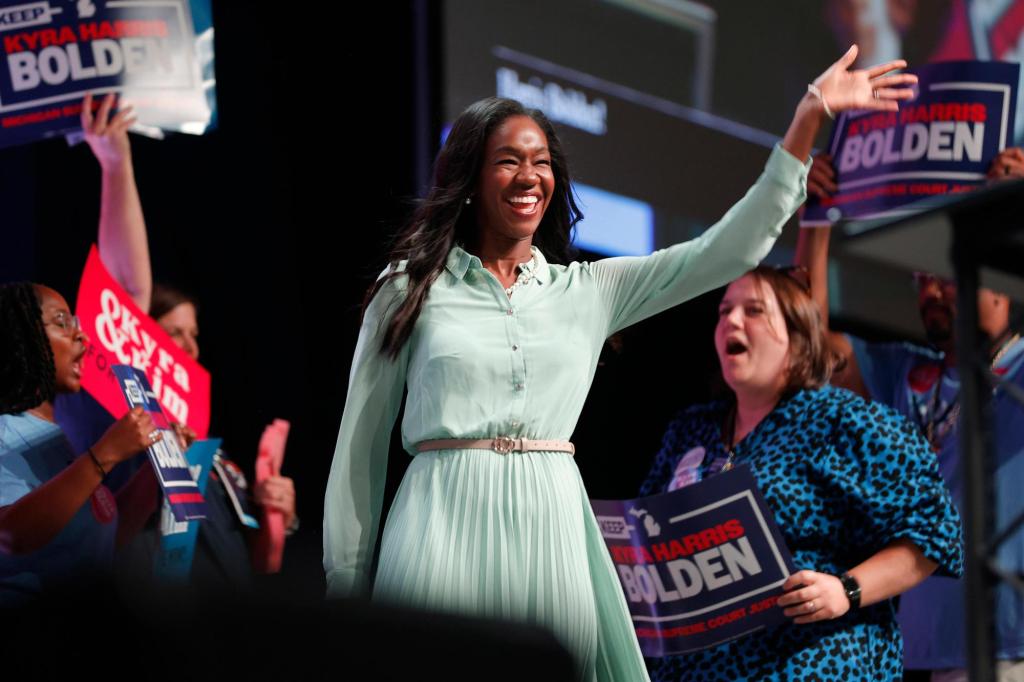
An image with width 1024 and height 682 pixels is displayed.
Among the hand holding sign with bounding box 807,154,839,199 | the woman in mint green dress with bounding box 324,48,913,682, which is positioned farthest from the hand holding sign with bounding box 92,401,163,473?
the hand holding sign with bounding box 807,154,839,199

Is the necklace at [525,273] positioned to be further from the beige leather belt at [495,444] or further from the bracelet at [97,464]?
the bracelet at [97,464]

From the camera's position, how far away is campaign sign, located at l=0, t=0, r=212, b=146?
358 cm

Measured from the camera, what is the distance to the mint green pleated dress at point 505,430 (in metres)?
1.98

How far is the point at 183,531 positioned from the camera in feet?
11.1

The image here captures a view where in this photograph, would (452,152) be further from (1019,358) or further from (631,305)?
(1019,358)

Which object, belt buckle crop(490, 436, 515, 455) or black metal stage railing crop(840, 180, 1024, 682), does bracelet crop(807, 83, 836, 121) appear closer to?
black metal stage railing crop(840, 180, 1024, 682)

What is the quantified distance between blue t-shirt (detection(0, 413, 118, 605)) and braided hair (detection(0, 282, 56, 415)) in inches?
2.2

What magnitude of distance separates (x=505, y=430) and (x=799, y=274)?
1726 millimetres

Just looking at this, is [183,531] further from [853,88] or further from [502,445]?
[853,88]

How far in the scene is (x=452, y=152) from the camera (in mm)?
2195

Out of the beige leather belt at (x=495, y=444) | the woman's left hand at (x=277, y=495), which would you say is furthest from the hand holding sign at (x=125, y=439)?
the beige leather belt at (x=495, y=444)

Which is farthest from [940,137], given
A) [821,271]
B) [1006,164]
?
[821,271]

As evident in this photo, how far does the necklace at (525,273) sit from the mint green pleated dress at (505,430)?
0.05ft

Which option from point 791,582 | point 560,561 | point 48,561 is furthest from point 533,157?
point 48,561
